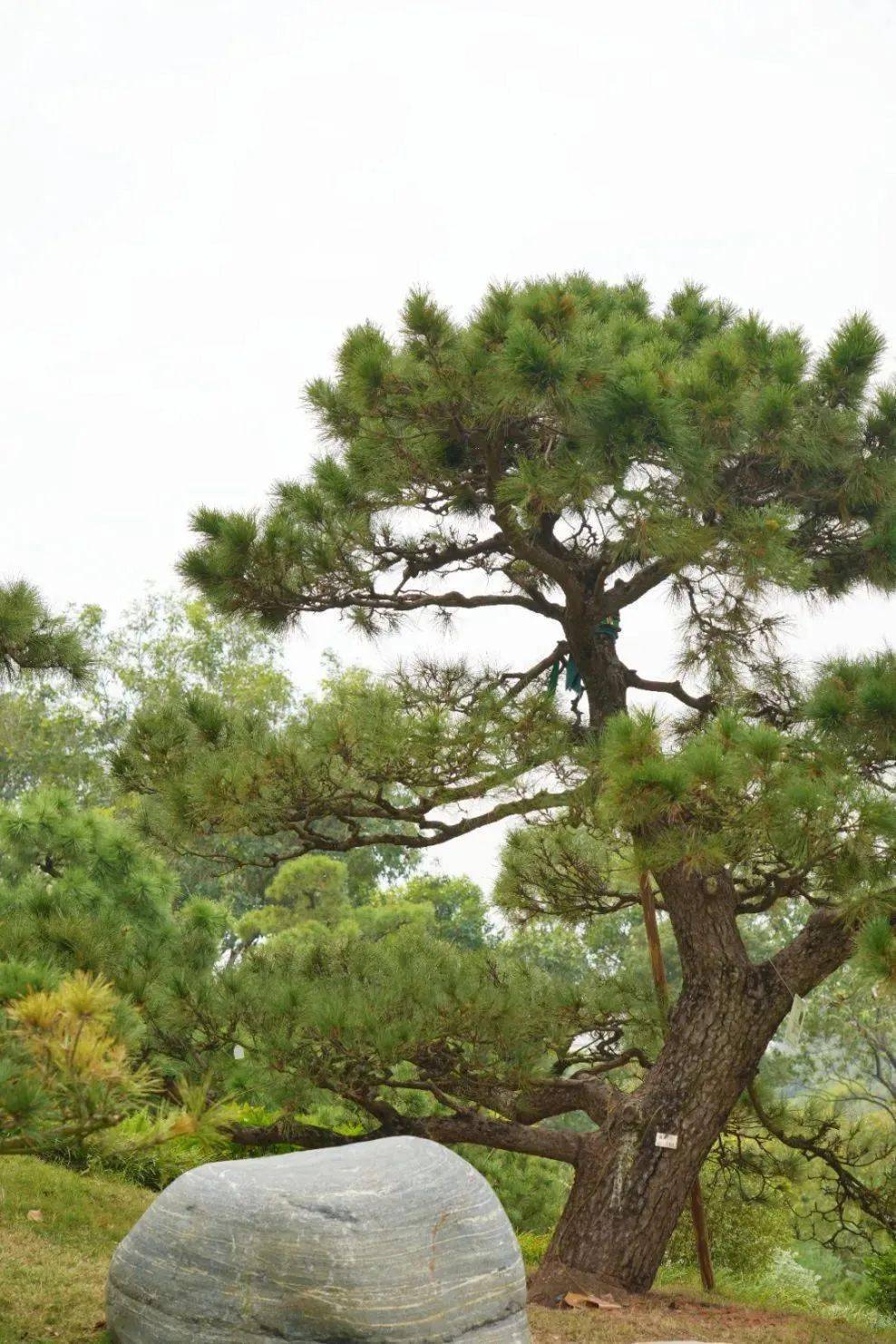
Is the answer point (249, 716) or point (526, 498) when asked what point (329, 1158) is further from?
point (526, 498)

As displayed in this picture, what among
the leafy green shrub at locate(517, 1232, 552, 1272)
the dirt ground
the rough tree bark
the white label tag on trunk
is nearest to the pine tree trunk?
the rough tree bark

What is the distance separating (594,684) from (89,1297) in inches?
95.2

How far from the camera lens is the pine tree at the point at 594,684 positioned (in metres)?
3.41

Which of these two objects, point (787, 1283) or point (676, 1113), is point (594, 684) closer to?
point (676, 1113)

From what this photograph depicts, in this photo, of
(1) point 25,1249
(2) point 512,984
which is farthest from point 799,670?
(1) point 25,1249

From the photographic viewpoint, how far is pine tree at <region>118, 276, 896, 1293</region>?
341 centimetres

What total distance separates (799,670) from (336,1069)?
201 cm

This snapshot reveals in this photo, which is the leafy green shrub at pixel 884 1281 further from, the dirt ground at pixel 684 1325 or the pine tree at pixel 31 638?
the pine tree at pixel 31 638

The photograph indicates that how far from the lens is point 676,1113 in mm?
4043

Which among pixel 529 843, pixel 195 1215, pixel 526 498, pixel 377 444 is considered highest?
pixel 377 444

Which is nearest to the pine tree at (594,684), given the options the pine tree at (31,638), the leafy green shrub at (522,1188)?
the pine tree at (31,638)

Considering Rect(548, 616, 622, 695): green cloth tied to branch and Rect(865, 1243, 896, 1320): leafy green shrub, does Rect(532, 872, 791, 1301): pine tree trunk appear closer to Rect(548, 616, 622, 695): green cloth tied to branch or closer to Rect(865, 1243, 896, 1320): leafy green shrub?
Rect(548, 616, 622, 695): green cloth tied to branch

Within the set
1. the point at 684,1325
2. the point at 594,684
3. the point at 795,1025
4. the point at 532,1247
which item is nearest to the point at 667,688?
the point at 594,684

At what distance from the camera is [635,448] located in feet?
11.4
